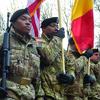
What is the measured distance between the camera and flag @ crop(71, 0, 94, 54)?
7.83m

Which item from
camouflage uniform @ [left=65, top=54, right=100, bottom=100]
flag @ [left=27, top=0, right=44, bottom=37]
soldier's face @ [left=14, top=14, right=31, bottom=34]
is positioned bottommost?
camouflage uniform @ [left=65, top=54, right=100, bottom=100]

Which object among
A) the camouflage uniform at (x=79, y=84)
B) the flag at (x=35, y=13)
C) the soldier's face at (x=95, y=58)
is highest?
the flag at (x=35, y=13)

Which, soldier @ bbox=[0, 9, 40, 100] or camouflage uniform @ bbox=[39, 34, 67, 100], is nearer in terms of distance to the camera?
soldier @ bbox=[0, 9, 40, 100]

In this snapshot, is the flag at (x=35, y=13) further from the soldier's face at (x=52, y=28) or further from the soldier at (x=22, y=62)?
the soldier at (x=22, y=62)

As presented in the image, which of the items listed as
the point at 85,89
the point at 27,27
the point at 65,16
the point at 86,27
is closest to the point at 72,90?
the point at 85,89

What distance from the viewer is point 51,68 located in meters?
7.19

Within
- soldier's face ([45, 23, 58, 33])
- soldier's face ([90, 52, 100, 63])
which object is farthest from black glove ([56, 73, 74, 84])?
soldier's face ([90, 52, 100, 63])

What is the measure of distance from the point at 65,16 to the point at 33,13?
22.8 metres

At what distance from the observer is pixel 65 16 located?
3025 centimetres

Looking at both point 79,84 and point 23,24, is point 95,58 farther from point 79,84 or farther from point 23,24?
point 23,24

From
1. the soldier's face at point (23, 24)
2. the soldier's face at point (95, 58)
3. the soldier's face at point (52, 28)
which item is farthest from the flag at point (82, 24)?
the soldier's face at point (23, 24)

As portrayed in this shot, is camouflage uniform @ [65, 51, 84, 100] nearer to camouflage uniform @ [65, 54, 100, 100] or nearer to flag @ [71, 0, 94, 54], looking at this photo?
camouflage uniform @ [65, 54, 100, 100]

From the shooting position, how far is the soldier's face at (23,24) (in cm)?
647

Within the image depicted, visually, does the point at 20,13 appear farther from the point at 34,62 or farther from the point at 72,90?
the point at 72,90
